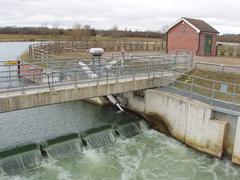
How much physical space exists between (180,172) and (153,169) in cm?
108

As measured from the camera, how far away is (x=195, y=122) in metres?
13.1

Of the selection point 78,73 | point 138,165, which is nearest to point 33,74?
point 78,73

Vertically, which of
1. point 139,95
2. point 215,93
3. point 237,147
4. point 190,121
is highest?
point 215,93

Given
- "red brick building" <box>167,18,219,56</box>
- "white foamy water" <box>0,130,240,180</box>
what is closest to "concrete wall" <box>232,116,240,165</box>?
"white foamy water" <box>0,130,240,180</box>

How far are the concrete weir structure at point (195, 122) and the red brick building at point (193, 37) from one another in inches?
503

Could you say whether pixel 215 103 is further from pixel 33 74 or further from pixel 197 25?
pixel 197 25

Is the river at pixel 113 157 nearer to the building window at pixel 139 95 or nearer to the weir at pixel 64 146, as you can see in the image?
the weir at pixel 64 146

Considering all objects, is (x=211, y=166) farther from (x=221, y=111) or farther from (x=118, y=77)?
(x=118, y=77)

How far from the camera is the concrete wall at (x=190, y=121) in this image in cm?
1220

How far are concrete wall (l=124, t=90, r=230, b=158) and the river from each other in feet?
1.49

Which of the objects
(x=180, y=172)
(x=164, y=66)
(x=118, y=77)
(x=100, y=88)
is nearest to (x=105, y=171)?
(x=180, y=172)

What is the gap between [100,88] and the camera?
42.9ft

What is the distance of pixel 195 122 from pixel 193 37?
15312 mm

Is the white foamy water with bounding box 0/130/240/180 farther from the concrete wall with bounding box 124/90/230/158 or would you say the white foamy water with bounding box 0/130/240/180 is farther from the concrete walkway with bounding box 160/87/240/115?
the concrete walkway with bounding box 160/87/240/115
